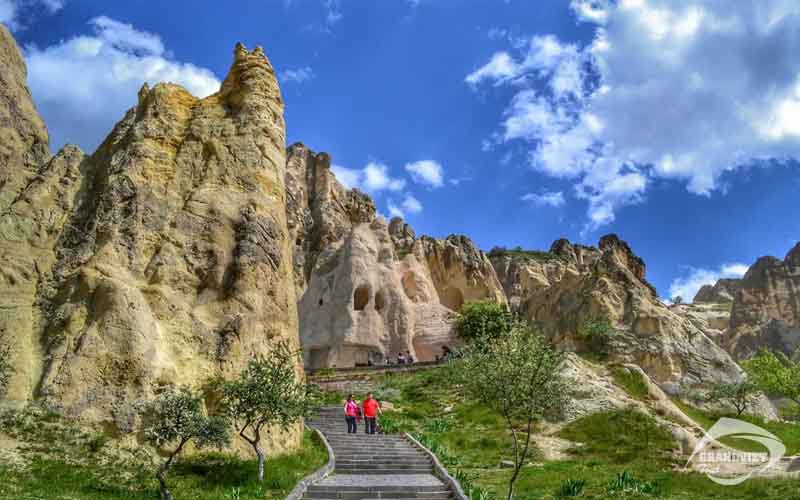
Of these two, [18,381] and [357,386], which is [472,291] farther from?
[18,381]

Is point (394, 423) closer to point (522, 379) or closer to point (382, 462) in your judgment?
point (382, 462)

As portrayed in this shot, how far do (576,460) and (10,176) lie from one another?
24.3 metres

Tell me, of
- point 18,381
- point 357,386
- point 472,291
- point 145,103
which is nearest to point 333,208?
point 472,291

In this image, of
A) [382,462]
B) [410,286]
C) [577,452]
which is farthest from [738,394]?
[410,286]

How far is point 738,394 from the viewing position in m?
39.2

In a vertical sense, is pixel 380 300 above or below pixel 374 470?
above

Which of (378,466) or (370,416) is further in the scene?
(370,416)

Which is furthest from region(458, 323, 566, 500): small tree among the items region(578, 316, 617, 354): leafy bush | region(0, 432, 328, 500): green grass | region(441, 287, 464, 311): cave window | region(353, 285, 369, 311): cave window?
region(441, 287, 464, 311): cave window

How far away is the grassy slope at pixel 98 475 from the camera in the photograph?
14812mm

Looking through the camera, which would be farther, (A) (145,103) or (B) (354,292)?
(B) (354,292)

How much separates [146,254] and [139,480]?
8487mm

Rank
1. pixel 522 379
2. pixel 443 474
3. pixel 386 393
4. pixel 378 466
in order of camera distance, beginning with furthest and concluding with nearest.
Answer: pixel 386 393 → pixel 378 466 → pixel 443 474 → pixel 522 379

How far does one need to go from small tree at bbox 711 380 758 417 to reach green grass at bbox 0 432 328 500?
3098 centimetres

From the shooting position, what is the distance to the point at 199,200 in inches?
952
